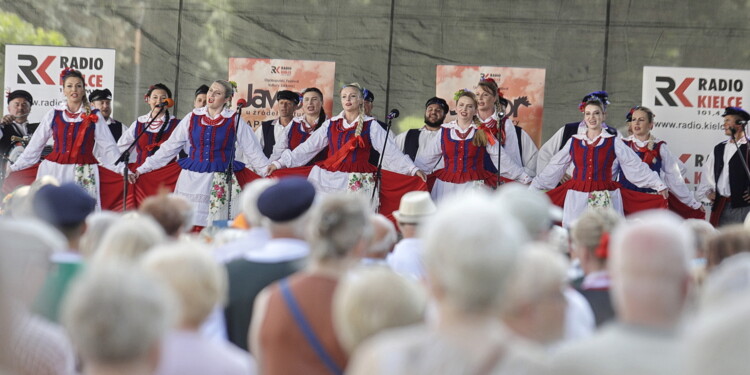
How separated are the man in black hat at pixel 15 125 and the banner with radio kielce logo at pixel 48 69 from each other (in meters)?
0.14

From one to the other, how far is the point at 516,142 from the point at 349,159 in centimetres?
148

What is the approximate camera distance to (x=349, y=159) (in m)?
9.00

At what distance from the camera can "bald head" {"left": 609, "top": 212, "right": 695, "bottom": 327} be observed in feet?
6.05

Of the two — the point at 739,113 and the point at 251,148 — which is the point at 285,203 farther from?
the point at 739,113

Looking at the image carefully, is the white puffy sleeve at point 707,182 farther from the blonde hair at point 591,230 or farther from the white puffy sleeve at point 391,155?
the blonde hair at point 591,230

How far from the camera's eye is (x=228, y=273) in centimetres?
306

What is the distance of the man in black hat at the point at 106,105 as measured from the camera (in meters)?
10.4

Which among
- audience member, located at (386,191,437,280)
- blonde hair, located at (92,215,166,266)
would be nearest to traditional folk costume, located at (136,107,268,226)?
audience member, located at (386,191,437,280)

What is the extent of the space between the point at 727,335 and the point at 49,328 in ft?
4.61

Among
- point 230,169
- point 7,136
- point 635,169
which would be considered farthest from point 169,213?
point 7,136

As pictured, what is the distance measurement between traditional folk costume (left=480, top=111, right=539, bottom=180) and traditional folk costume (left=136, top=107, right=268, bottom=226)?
1.97 metres

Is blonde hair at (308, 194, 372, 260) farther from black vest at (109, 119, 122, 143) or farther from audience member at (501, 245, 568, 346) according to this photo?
black vest at (109, 119, 122, 143)

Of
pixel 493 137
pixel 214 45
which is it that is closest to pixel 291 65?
pixel 214 45

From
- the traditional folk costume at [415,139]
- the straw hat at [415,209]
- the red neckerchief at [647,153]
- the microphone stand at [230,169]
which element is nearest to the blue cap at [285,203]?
the straw hat at [415,209]
